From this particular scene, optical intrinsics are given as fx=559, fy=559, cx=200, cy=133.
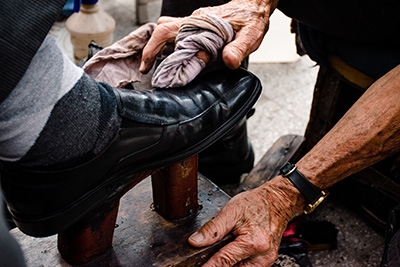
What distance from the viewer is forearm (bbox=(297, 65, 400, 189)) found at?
1.11 meters

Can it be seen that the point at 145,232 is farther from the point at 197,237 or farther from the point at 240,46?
the point at 240,46

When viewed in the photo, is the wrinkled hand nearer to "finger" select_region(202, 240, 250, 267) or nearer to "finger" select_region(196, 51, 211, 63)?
"finger" select_region(202, 240, 250, 267)

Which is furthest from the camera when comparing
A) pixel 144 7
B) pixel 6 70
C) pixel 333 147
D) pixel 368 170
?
pixel 144 7

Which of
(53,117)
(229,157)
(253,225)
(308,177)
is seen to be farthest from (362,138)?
(53,117)

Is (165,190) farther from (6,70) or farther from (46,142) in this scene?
(6,70)

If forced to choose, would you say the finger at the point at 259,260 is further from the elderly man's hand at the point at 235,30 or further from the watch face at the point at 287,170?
the elderly man's hand at the point at 235,30

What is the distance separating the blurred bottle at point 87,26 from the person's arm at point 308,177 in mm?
1249

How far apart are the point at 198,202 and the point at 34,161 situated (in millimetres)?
447

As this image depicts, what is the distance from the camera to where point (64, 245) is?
101 centimetres

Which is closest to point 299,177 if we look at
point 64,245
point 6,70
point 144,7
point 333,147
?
point 333,147

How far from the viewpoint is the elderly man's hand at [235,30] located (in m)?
1.04

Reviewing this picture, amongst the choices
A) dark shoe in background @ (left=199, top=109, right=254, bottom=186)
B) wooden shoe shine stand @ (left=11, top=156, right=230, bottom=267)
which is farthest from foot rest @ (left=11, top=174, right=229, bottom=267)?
dark shoe in background @ (left=199, top=109, right=254, bottom=186)

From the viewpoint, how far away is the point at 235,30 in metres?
1.11

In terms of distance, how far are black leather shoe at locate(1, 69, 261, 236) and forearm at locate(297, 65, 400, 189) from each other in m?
0.21
